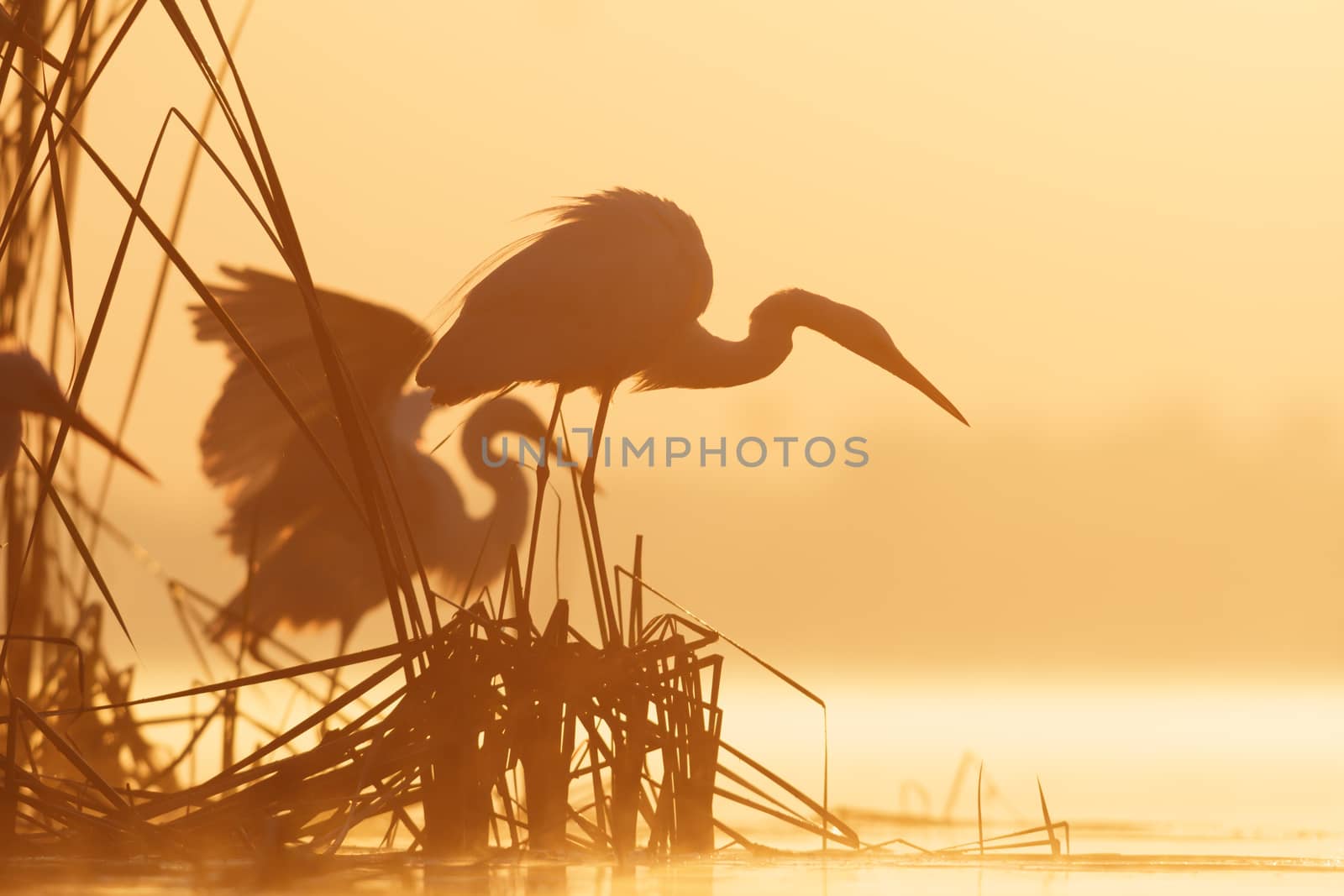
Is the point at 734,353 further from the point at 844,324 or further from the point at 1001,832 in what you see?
the point at 1001,832

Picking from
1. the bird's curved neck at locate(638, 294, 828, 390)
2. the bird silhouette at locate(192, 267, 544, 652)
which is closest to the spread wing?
the bird silhouette at locate(192, 267, 544, 652)

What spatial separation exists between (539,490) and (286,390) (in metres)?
2.29

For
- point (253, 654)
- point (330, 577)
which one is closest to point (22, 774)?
point (253, 654)

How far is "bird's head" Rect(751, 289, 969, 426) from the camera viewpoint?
7.88 meters

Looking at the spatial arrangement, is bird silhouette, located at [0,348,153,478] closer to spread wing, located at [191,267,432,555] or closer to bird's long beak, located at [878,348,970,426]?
spread wing, located at [191,267,432,555]

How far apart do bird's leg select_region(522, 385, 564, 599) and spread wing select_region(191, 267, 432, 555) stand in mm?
1118

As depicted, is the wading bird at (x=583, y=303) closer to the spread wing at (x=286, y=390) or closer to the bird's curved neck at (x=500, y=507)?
the spread wing at (x=286, y=390)

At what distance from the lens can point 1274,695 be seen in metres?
52.1

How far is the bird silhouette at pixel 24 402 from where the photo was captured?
5770mm

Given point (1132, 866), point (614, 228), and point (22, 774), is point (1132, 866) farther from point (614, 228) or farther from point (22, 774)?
point (614, 228)

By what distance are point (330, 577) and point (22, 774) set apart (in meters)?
5.90

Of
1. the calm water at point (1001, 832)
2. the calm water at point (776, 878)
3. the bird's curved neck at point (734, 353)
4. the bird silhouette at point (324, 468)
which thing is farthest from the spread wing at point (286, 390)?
the calm water at point (776, 878)

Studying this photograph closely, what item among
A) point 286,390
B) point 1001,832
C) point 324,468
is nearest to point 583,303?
point 286,390

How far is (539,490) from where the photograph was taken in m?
6.39
